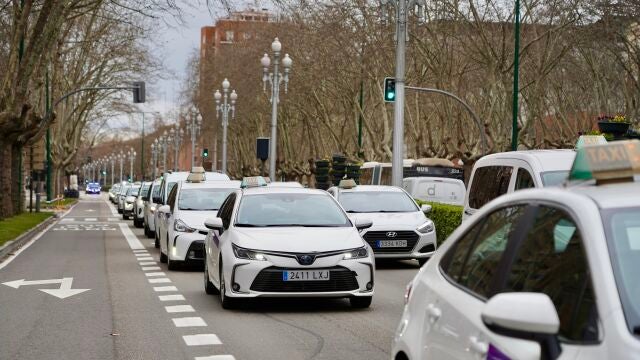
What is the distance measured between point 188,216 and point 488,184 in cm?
730

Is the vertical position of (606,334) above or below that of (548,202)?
below

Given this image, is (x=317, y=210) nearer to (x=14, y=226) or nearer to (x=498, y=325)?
(x=498, y=325)

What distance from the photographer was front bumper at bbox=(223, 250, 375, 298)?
13.2 meters

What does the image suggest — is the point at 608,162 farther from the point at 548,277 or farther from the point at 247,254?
the point at 247,254

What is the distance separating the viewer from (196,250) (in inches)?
797

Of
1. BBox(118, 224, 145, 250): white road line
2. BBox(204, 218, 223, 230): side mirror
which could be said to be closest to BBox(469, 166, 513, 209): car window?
BBox(204, 218, 223, 230): side mirror

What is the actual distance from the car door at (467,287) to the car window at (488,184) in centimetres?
940

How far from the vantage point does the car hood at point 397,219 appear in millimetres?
21312

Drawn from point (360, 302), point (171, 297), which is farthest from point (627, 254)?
point (171, 297)

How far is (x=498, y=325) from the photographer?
11.9ft

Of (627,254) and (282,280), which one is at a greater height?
(627,254)

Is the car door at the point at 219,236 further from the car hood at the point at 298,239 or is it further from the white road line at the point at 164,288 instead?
the white road line at the point at 164,288

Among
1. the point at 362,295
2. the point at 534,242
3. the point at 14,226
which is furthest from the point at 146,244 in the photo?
the point at 534,242

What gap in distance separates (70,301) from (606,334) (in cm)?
1207
